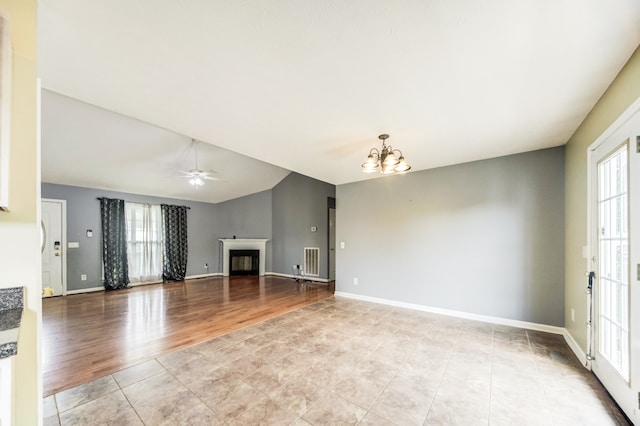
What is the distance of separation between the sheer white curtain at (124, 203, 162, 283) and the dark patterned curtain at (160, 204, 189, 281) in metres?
0.13

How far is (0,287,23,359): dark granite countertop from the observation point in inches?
31.6

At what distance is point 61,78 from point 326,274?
19.9ft

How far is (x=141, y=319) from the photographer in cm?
373

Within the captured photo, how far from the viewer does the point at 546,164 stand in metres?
3.22

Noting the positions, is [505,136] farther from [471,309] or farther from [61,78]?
[61,78]

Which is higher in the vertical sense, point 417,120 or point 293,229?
point 417,120

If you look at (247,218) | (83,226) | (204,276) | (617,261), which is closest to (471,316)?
(617,261)

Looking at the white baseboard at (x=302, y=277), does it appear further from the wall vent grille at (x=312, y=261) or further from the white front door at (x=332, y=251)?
the white front door at (x=332, y=251)

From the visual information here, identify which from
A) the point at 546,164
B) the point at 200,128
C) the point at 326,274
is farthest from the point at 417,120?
the point at 326,274

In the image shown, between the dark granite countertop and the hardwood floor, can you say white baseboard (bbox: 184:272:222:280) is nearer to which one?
the hardwood floor

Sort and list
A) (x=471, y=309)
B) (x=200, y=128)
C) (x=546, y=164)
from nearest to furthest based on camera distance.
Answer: (x=200, y=128) < (x=546, y=164) < (x=471, y=309)

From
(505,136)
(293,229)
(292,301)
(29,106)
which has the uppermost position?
(505,136)

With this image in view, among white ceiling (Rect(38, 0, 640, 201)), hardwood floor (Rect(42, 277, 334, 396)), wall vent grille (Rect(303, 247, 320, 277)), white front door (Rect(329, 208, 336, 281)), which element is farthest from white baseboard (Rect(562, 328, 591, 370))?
wall vent grille (Rect(303, 247, 320, 277))

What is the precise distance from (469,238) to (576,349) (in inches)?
63.4
